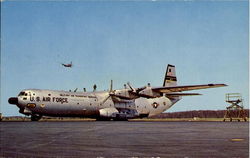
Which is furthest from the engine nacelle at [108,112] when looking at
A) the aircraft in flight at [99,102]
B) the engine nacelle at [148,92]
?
the engine nacelle at [148,92]

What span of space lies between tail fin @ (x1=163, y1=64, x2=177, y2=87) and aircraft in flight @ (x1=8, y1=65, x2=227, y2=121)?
241cm

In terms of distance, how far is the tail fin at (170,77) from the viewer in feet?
152

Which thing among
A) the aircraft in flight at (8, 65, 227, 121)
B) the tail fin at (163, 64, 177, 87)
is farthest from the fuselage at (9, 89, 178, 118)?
the tail fin at (163, 64, 177, 87)

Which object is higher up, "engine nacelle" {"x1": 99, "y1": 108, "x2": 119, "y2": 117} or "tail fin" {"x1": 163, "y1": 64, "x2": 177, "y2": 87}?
"tail fin" {"x1": 163, "y1": 64, "x2": 177, "y2": 87}

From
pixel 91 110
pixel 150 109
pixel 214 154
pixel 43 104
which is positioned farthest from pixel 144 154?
pixel 150 109

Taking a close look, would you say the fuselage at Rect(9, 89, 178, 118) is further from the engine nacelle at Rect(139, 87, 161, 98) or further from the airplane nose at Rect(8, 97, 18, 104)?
the engine nacelle at Rect(139, 87, 161, 98)

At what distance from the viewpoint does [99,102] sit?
3816cm

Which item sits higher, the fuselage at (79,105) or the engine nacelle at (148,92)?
the engine nacelle at (148,92)

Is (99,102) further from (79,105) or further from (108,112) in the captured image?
(79,105)

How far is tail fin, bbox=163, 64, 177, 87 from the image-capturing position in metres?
46.4

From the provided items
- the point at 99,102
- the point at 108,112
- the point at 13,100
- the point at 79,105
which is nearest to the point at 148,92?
the point at 108,112

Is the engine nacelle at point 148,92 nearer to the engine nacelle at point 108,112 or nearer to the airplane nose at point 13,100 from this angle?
the engine nacelle at point 108,112

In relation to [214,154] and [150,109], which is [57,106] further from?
[214,154]

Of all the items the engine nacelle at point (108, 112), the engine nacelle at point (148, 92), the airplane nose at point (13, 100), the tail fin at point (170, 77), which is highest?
the tail fin at point (170, 77)
